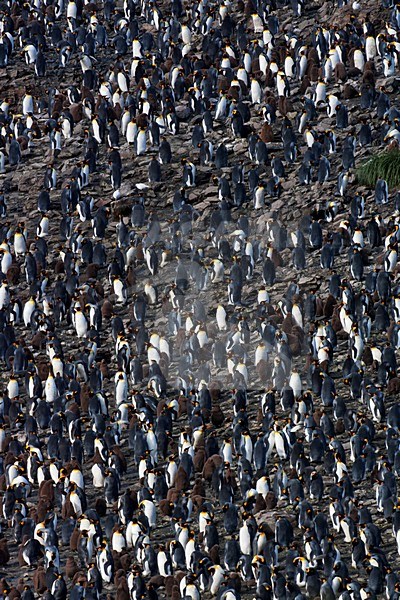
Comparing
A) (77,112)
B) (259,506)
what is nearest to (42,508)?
(259,506)

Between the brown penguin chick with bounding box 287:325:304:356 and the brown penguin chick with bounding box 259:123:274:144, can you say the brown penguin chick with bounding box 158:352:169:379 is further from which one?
the brown penguin chick with bounding box 259:123:274:144

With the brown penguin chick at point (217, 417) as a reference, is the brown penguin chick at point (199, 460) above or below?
below

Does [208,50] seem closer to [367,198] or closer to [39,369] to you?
[367,198]

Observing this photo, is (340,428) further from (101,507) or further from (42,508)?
(42,508)

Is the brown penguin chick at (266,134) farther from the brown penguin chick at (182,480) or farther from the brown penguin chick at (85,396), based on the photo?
the brown penguin chick at (182,480)

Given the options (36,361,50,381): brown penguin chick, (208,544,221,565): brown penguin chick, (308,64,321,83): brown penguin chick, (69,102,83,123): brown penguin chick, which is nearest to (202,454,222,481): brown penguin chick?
(208,544,221,565): brown penguin chick

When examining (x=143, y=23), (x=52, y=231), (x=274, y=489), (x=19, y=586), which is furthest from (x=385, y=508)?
(x=143, y=23)

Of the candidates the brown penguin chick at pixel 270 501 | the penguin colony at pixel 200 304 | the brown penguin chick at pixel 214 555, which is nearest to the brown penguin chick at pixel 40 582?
the penguin colony at pixel 200 304
